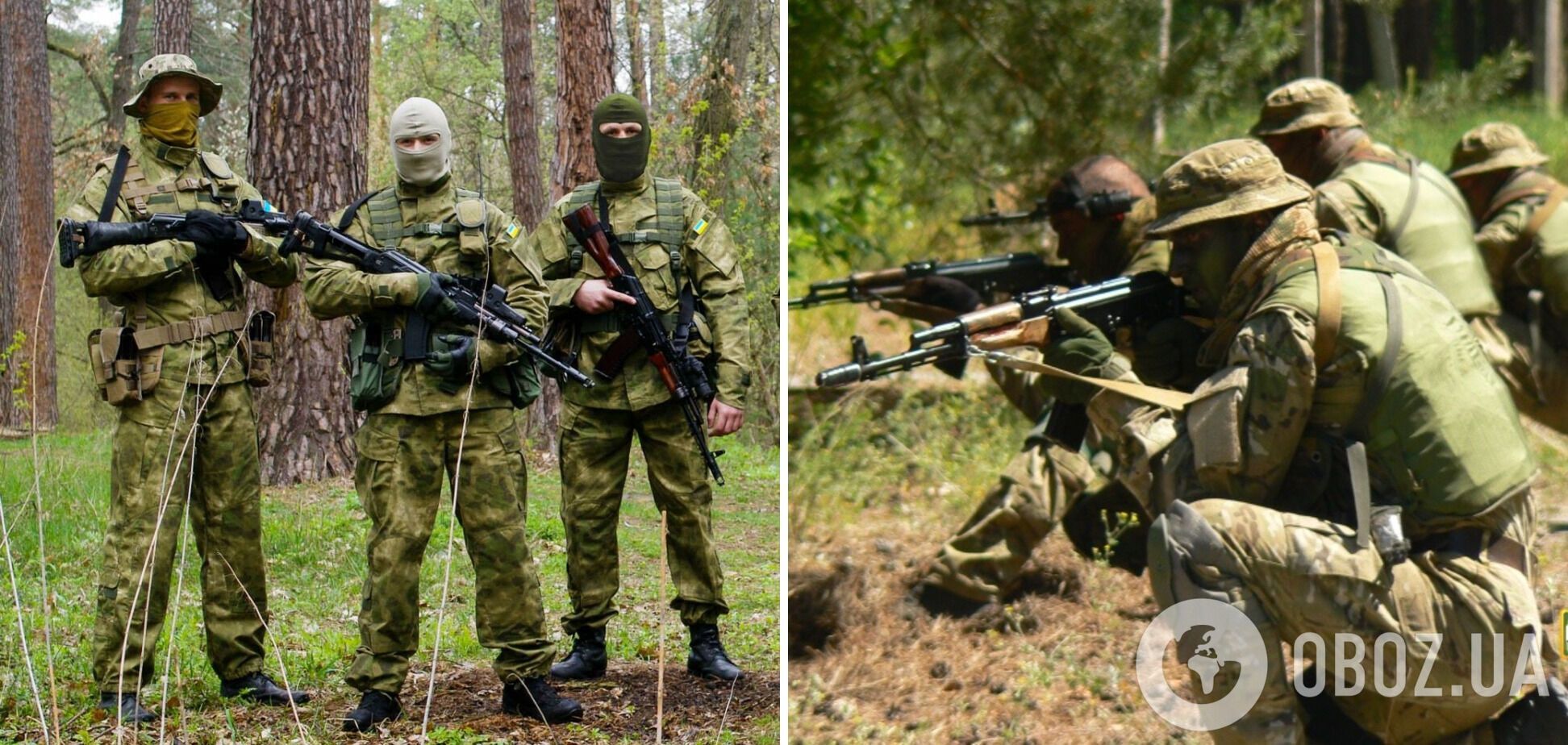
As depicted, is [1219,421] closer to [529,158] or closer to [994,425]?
[994,425]

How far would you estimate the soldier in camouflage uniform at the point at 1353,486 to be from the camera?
3.80 m

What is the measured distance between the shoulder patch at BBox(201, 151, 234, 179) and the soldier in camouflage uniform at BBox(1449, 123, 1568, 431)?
17.4ft

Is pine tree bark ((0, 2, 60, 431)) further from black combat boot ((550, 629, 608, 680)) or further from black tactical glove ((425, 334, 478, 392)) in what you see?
black tactical glove ((425, 334, 478, 392))

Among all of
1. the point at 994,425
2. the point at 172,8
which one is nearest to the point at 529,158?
the point at 172,8

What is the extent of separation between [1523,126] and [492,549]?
8390mm

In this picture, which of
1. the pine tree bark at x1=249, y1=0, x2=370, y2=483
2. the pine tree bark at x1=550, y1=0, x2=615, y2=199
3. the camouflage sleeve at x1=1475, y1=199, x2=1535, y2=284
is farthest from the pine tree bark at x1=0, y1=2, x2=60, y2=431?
the camouflage sleeve at x1=1475, y1=199, x2=1535, y2=284

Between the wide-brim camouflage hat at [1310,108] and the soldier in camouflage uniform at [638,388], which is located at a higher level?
the wide-brim camouflage hat at [1310,108]

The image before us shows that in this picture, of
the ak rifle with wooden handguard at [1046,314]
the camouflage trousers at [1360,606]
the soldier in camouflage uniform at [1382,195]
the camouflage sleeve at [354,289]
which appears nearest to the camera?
the camouflage trousers at [1360,606]

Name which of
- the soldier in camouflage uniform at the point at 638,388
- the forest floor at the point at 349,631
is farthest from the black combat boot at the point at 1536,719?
the soldier in camouflage uniform at the point at 638,388

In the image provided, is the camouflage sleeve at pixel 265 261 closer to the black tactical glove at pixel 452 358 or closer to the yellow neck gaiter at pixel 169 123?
the yellow neck gaiter at pixel 169 123

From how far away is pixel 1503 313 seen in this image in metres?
6.25

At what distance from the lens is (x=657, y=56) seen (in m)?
7.66

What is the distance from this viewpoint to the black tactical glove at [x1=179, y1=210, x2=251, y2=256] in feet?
13.9

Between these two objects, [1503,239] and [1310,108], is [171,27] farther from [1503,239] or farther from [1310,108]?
[1503,239]
